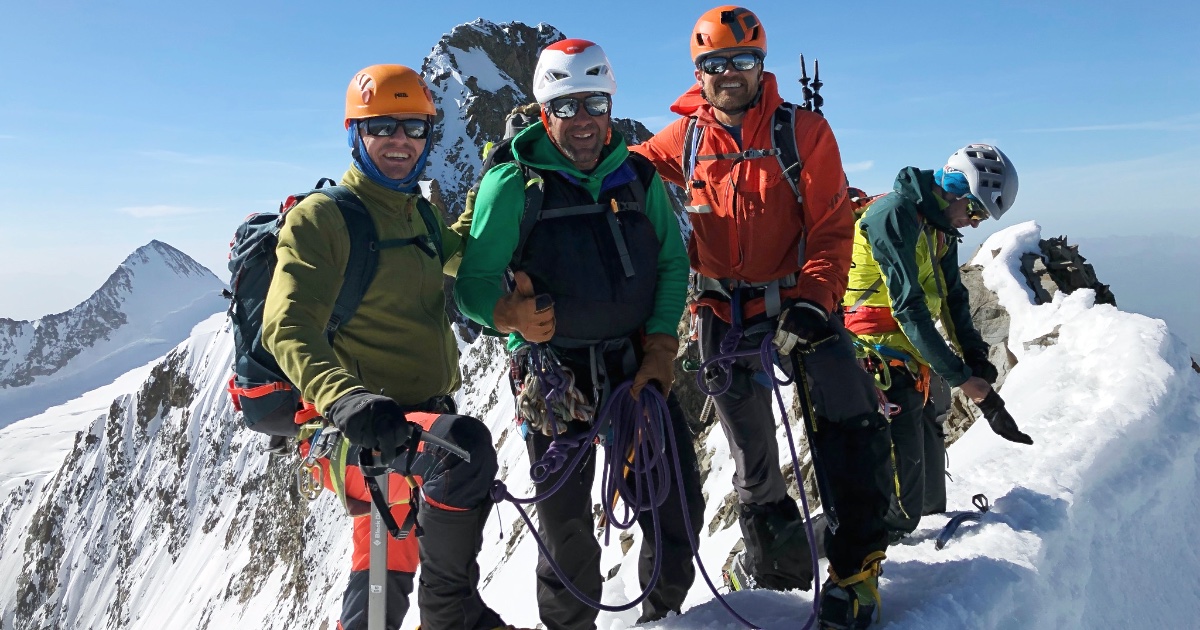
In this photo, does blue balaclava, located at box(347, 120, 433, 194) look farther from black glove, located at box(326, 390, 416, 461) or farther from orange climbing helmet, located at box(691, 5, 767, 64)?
orange climbing helmet, located at box(691, 5, 767, 64)

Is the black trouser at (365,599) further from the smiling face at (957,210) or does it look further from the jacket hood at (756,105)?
the smiling face at (957,210)

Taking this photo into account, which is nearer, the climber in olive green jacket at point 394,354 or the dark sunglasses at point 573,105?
the climber in olive green jacket at point 394,354

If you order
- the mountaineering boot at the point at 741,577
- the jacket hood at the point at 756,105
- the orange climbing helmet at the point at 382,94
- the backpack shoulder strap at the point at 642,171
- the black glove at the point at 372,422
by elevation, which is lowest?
the mountaineering boot at the point at 741,577

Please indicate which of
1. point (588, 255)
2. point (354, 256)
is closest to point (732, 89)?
point (588, 255)

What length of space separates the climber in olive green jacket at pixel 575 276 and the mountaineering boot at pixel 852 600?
883 mm

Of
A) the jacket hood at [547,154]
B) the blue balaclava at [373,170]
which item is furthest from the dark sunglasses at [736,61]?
the blue balaclava at [373,170]

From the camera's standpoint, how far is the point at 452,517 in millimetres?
3535

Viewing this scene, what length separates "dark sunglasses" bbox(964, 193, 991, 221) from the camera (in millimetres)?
6281

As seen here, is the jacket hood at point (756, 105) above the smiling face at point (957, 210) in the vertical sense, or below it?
above

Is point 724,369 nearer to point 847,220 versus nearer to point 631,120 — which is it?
point 847,220

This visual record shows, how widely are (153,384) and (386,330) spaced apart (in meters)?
143

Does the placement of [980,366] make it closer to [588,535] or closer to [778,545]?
[778,545]

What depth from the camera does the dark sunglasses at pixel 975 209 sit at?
628cm

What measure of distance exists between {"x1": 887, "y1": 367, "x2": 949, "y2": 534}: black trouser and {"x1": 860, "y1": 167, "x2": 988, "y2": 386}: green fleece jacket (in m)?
0.61
